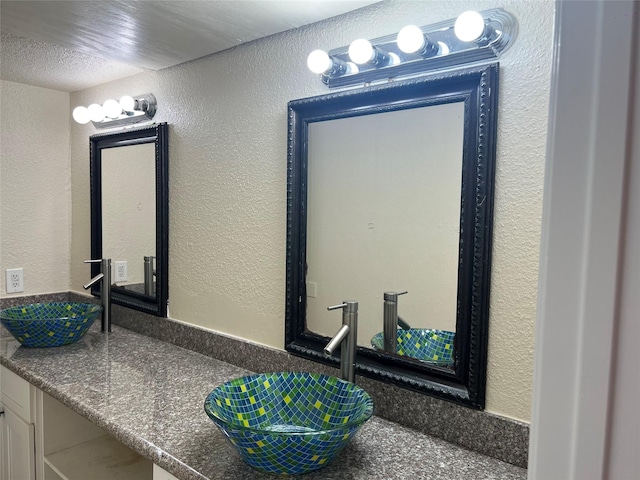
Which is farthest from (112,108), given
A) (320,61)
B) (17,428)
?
(17,428)

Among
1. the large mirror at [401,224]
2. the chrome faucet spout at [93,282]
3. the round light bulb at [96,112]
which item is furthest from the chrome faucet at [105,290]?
the large mirror at [401,224]

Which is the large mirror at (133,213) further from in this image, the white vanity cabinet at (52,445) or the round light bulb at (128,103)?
the white vanity cabinet at (52,445)

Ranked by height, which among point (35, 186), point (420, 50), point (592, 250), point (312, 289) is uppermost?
point (420, 50)

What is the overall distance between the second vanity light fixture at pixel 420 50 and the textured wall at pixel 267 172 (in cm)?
4

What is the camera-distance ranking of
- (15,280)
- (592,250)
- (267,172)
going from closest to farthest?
1. (592,250)
2. (267,172)
3. (15,280)

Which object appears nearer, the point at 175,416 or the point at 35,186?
the point at 175,416

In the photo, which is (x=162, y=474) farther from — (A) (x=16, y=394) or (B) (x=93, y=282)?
(B) (x=93, y=282)

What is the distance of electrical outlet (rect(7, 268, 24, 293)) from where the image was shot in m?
2.48

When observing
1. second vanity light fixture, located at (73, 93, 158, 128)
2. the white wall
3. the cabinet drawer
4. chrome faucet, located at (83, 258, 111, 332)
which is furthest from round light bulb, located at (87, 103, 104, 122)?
the white wall

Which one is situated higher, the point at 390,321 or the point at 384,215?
the point at 384,215

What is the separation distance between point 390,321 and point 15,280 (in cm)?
205

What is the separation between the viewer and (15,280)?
2.50m

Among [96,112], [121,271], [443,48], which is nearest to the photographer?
[443,48]

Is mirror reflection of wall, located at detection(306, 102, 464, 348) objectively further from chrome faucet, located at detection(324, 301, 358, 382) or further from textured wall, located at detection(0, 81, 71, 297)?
textured wall, located at detection(0, 81, 71, 297)
